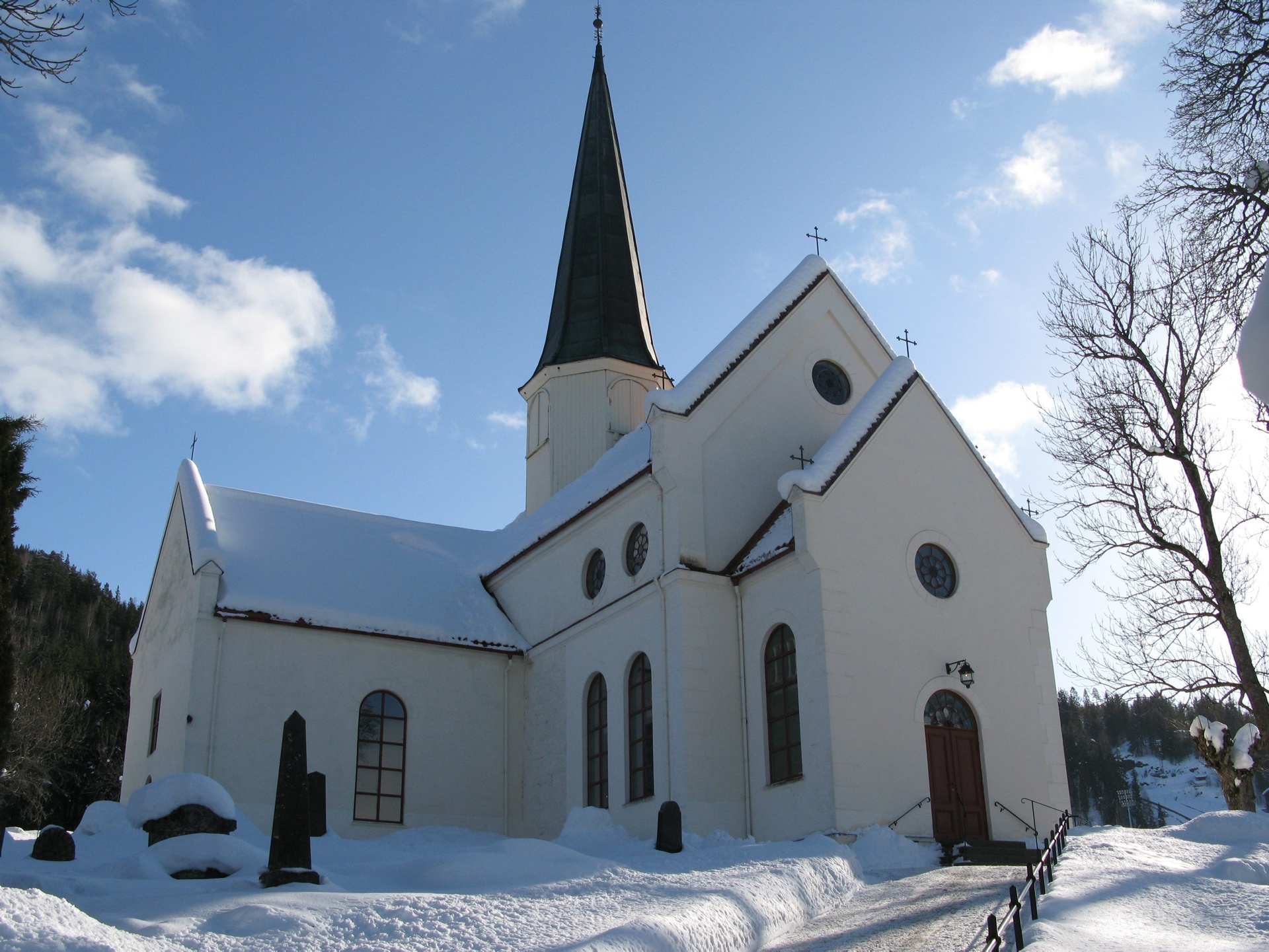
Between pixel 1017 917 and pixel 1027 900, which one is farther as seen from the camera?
pixel 1027 900

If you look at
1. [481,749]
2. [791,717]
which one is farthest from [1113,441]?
[481,749]

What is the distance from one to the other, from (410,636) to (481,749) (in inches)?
116

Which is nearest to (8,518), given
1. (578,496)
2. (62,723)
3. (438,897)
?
(438,897)

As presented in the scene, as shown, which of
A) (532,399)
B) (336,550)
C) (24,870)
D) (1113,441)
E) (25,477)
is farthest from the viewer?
(532,399)

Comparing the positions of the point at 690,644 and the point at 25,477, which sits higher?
the point at 25,477

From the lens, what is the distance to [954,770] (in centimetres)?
1909

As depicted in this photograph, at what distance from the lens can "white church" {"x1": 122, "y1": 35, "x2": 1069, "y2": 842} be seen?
19094mm

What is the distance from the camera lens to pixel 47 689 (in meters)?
45.1

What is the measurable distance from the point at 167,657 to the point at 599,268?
637 inches

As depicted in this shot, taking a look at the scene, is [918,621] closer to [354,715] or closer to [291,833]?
[291,833]

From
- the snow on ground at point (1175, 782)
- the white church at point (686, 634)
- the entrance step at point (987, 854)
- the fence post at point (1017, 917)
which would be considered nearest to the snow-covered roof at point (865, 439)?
the white church at point (686, 634)

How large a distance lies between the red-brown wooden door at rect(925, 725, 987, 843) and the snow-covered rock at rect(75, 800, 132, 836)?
13.1 metres

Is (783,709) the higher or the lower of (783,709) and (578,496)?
the lower

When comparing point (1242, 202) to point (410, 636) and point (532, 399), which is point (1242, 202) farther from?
point (532, 399)
